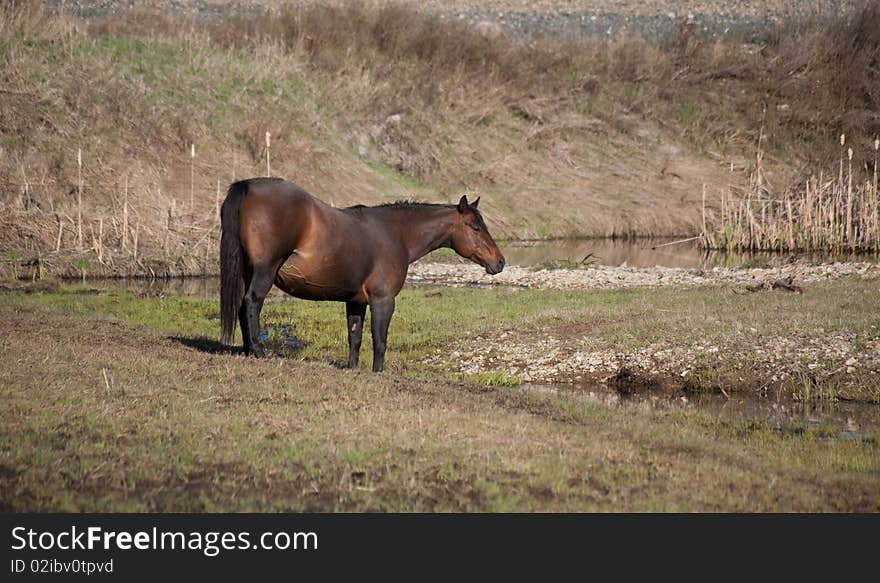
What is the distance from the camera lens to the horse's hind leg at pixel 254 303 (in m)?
12.6

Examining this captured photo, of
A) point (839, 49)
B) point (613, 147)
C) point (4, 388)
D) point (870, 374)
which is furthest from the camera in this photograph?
point (839, 49)

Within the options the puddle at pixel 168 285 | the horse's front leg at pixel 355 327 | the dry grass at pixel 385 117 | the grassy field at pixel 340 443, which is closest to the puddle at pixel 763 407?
the grassy field at pixel 340 443

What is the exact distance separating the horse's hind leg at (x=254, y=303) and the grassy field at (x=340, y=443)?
45 centimetres

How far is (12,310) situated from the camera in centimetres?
1675

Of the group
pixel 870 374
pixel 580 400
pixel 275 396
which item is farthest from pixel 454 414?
pixel 870 374

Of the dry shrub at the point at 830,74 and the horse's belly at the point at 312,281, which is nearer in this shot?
the horse's belly at the point at 312,281

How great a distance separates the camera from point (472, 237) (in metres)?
14.7

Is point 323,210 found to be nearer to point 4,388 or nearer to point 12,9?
point 4,388

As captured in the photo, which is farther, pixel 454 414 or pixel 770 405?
pixel 770 405

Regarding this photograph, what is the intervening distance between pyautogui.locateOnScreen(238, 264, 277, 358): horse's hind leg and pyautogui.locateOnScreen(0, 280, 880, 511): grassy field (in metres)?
0.45

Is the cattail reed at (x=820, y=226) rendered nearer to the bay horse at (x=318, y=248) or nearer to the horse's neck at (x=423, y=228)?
the horse's neck at (x=423, y=228)

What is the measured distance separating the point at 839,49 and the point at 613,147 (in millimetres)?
13904

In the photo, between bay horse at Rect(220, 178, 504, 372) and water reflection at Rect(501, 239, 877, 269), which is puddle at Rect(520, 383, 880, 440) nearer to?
bay horse at Rect(220, 178, 504, 372)

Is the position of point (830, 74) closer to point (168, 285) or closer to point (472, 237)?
point (168, 285)
